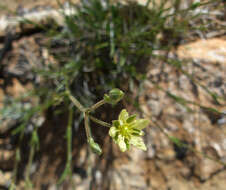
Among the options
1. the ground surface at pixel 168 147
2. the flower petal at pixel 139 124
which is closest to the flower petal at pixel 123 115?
the flower petal at pixel 139 124

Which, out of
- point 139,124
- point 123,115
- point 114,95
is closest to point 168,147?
point 139,124

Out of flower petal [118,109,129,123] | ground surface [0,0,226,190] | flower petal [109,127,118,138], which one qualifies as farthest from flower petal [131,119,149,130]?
ground surface [0,0,226,190]

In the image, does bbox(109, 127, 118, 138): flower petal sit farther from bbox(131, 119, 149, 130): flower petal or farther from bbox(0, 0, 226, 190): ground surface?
bbox(0, 0, 226, 190): ground surface

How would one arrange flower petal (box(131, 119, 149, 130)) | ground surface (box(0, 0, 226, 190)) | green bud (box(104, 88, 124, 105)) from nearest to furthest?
green bud (box(104, 88, 124, 105))
flower petal (box(131, 119, 149, 130))
ground surface (box(0, 0, 226, 190))

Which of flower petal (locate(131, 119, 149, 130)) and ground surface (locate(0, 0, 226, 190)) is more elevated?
flower petal (locate(131, 119, 149, 130))

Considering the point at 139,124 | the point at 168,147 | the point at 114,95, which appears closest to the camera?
the point at 114,95

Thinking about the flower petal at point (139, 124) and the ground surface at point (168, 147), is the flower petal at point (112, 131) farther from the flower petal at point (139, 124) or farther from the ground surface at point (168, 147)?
the ground surface at point (168, 147)

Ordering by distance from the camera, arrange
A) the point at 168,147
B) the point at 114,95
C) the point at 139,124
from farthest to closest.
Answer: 1. the point at 168,147
2. the point at 139,124
3. the point at 114,95

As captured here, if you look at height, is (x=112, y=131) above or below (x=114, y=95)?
below

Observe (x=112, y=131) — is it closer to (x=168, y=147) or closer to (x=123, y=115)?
(x=123, y=115)

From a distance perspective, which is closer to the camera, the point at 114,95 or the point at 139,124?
the point at 114,95
